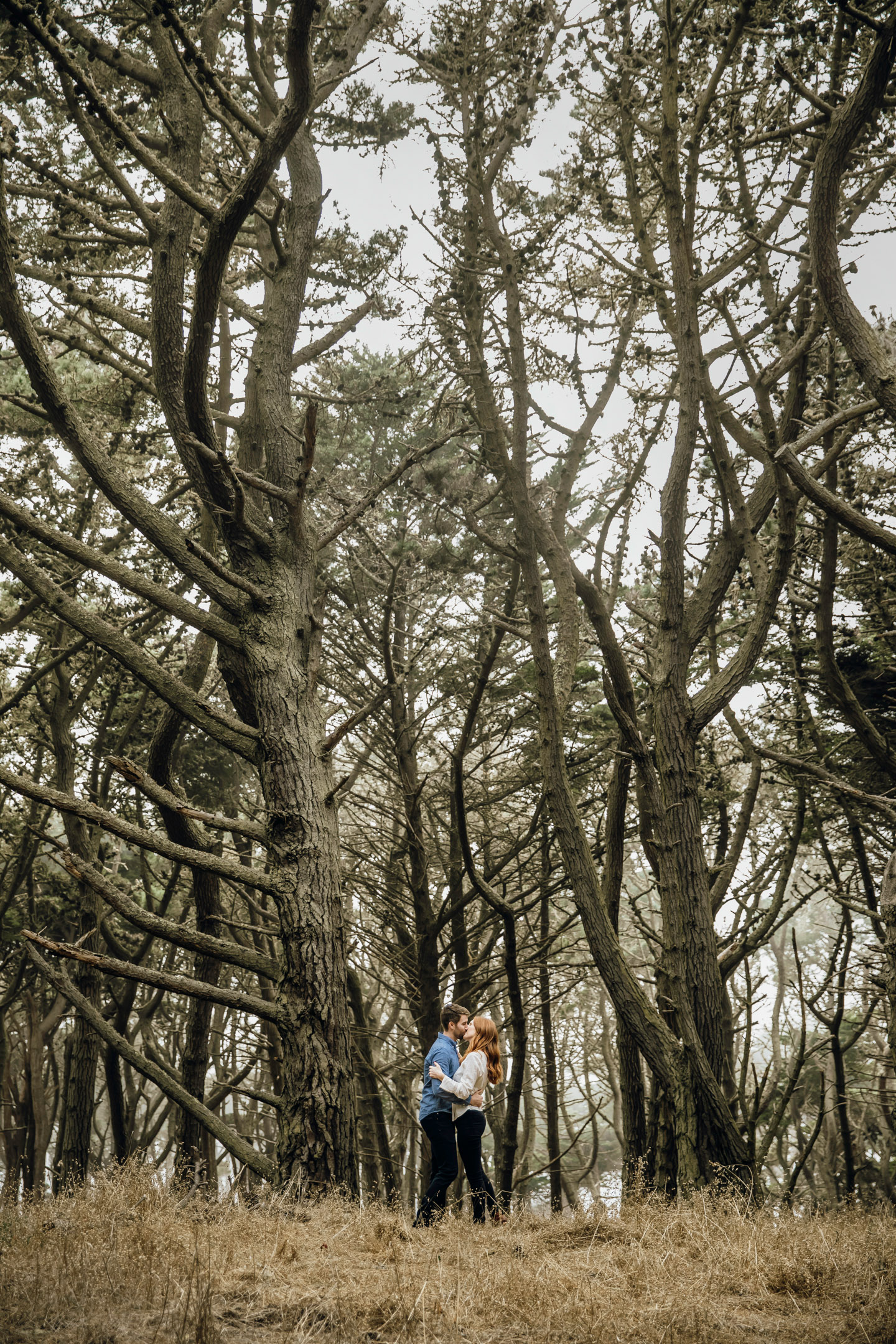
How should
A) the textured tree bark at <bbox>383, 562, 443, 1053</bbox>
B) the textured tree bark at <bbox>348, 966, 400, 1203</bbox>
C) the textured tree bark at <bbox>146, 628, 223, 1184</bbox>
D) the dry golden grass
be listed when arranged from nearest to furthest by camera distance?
the dry golden grass
the textured tree bark at <bbox>146, 628, 223, 1184</bbox>
the textured tree bark at <bbox>383, 562, 443, 1053</bbox>
the textured tree bark at <bbox>348, 966, 400, 1203</bbox>

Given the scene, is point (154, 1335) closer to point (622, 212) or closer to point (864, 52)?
point (864, 52)

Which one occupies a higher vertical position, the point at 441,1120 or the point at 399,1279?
the point at 441,1120

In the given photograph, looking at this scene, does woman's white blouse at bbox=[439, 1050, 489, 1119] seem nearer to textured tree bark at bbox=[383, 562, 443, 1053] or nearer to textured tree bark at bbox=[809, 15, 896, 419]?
textured tree bark at bbox=[383, 562, 443, 1053]

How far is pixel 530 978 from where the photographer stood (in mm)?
10938

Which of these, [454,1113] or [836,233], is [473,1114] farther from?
[836,233]

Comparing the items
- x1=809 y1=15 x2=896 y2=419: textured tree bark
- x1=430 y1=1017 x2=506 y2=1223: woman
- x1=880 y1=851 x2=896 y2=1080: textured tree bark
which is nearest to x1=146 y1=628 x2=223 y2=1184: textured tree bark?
x1=430 y1=1017 x2=506 y2=1223: woman

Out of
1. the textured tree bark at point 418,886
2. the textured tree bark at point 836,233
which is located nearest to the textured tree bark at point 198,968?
the textured tree bark at point 418,886

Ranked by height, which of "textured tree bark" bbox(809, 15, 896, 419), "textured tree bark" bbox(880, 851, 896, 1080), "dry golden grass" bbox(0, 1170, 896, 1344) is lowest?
"dry golden grass" bbox(0, 1170, 896, 1344)

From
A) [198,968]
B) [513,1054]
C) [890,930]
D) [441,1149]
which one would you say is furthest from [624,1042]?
[198,968]

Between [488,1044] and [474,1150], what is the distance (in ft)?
2.38

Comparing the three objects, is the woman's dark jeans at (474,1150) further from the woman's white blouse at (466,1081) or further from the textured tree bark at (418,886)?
the textured tree bark at (418,886)

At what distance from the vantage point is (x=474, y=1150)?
20.6 feet

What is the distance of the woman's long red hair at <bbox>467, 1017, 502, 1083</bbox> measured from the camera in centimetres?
658

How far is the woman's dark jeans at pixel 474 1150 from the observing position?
Answer: 612cm
